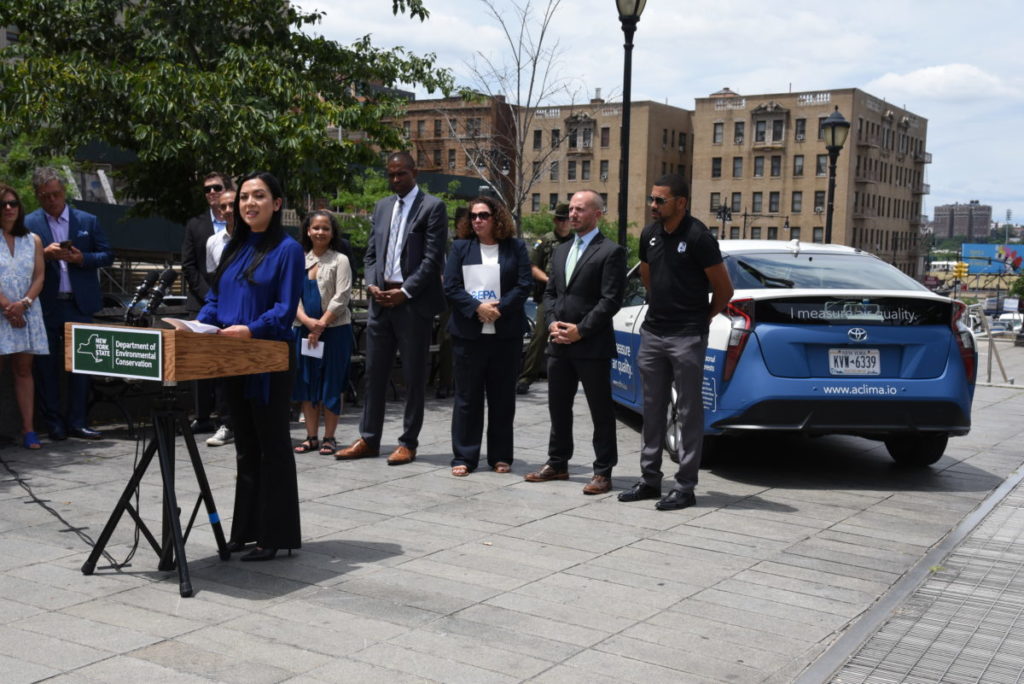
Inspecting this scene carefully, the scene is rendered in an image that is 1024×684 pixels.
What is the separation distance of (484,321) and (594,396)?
3.19ft

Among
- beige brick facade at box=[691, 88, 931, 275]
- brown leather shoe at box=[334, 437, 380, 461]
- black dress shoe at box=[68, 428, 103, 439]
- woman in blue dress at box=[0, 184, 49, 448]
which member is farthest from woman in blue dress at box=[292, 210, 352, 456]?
beige brick facade at box=[691, 88, 931, 275]

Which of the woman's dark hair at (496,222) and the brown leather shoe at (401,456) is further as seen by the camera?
the brown leather shoe at (401,456)

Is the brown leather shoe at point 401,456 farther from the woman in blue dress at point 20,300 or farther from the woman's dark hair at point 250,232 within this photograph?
the woman's dark hair at point 250,232

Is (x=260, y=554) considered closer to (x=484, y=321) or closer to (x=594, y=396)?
(x=594, y=396)

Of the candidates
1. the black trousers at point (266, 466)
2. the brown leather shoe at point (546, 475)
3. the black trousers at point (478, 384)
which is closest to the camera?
the black trousers at point (266, 466)

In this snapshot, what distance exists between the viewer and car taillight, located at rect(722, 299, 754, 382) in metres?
7.82

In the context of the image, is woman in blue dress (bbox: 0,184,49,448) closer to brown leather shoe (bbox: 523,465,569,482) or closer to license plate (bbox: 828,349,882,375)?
brown leather shoe (bbox: 523,465,569,482)

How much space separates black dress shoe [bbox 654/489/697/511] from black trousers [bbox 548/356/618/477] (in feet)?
1.85

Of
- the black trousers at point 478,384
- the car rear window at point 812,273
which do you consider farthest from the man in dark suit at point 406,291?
the car rear window at point 812,273

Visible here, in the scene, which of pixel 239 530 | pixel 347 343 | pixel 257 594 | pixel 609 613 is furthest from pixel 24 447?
pixel 609 613

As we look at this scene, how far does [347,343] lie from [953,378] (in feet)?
14.5

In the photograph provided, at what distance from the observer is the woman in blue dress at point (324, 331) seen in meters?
8.77

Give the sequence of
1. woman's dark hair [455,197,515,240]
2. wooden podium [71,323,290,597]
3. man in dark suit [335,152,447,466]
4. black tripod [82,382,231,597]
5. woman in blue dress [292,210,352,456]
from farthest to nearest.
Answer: woman in blue dress [292,210,352,456], man in dark suit [335,152,447,466], woman's dark hair [455,197,515,240], black tripod [82,382,231,597], wooden podium [71,323,290,597]

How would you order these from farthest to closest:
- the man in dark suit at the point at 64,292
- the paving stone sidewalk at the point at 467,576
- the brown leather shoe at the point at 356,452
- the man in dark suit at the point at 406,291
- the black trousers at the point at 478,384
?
the man in dark suit at the point at 64,292, the brown leather shoe at the point at 356,452, the man in dark suit at the point at 406,291, the black trousers at the point at 478,384, the paving stone sidewalk at the point at 467,576
